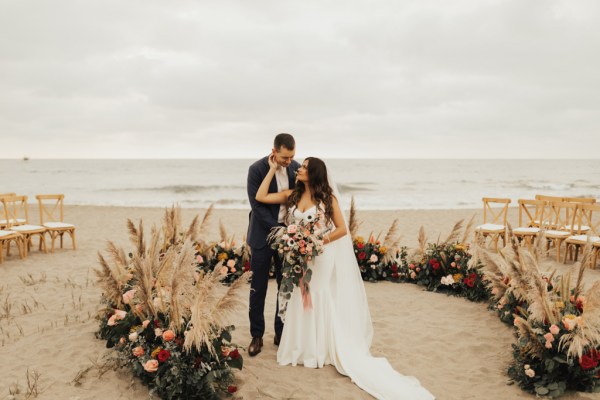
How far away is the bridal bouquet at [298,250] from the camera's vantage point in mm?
4406

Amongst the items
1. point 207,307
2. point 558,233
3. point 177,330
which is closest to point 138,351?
point 177,330

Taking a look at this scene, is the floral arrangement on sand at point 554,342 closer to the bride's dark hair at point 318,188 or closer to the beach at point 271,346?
the beach at point 271,346

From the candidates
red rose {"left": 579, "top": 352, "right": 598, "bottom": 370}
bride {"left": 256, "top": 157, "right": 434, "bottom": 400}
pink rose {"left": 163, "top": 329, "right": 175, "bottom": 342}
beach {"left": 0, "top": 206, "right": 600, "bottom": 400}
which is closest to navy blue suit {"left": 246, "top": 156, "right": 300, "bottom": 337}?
bride {"left": 256, "top": 157, "right": 434, "bottom": 400}

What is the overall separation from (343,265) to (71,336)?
338cm

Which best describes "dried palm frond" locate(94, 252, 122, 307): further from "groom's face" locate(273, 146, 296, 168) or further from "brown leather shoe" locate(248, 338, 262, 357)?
"groom's face" locate(273, 146, 296, 168)

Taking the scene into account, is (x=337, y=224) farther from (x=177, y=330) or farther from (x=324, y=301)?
(x=177, y=330)

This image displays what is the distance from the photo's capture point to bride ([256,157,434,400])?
4555 mm

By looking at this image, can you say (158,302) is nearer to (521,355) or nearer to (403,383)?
(403,383)

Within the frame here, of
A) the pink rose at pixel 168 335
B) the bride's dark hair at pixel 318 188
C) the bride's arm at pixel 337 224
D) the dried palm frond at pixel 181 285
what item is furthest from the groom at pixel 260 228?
the pink rose at pixel 168 335

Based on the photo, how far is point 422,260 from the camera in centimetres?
795

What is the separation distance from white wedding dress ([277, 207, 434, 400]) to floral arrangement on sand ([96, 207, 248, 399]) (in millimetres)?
785

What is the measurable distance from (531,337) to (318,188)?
246 centimetres

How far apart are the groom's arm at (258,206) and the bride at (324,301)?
3.8 inches

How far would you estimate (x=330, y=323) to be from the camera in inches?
182
